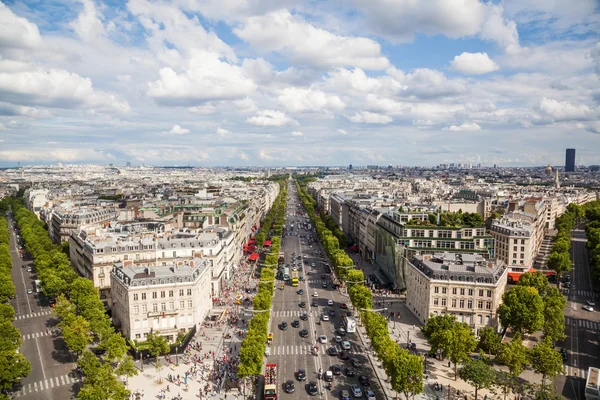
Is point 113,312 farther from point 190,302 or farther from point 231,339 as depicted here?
point 231,339

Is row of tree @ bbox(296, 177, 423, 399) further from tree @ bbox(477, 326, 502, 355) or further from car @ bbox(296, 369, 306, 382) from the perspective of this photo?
tree @ bbox(477, 326, 502, 355)

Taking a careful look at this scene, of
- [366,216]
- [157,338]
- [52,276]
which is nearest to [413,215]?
[366,216]

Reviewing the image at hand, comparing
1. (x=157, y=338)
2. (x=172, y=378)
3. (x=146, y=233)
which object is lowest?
(x=172, y=378)

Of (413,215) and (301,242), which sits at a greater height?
(413,215)

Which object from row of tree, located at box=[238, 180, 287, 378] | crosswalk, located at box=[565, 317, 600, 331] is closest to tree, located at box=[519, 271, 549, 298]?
crosswalk, located at box=[565, 317, 600, 331]

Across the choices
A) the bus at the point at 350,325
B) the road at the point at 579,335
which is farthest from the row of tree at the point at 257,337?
the road at the point at 579,335

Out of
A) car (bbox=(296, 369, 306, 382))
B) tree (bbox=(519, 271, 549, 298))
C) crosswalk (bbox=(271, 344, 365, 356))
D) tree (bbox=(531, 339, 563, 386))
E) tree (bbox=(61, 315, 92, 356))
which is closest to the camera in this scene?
tree (bbox=(531, 339, 563, 386))

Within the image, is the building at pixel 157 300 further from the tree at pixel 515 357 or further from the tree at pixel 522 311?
the tree at pixel 522 311
